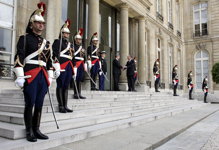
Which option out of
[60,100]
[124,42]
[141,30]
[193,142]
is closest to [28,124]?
[60,100]

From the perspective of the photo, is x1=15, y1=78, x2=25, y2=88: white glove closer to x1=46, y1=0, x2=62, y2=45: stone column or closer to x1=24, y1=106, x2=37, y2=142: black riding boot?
x1=24, y1=106, x2=37, y2=142: black riding boot

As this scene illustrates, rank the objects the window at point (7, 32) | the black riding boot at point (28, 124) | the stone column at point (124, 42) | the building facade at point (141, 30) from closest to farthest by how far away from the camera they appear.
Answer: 1. the black riding boot at point (28, 124)
2. the window at point (7, 32)
3. the building facade at point (141, 30)
4. the stone column at point (124, 42)

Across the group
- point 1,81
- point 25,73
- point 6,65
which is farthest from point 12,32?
point 25,73

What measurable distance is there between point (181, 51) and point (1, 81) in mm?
22784

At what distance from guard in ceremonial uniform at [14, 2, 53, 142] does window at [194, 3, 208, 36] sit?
2495 cm

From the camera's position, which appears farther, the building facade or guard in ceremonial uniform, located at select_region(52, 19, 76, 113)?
the building facade

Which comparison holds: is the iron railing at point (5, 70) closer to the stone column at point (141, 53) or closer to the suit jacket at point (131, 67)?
the suit jacket at point (131, 67)

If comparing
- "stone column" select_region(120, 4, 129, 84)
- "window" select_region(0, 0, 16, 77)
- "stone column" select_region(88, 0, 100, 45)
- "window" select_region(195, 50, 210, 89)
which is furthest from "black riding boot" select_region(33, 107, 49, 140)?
"window" select_region(195, 50, 210, 89)

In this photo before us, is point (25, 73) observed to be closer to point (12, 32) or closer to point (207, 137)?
point (207, 137)

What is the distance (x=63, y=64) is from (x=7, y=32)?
12.7ft

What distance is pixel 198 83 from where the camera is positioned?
2495 centimetres

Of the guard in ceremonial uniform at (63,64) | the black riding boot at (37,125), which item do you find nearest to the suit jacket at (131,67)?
the guard in ceremonial uniform at (63,64)

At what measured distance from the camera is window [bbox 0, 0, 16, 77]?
279 inches

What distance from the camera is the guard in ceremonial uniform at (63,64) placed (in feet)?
15.2
